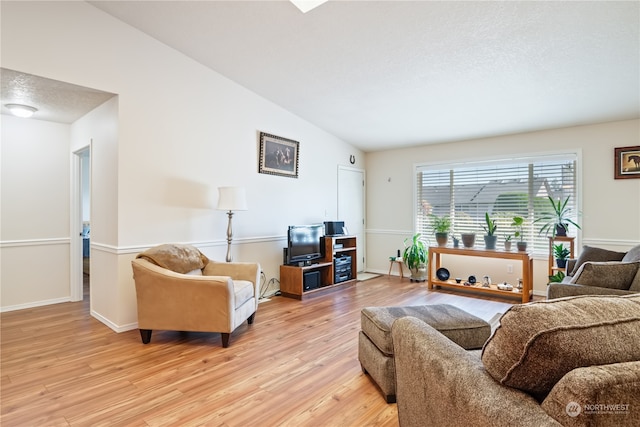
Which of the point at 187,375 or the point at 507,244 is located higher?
the point at 507,244

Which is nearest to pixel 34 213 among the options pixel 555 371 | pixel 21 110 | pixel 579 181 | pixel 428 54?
pixel 21 110

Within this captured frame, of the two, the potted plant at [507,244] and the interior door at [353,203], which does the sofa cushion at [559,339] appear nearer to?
the potted plant at [507,244]

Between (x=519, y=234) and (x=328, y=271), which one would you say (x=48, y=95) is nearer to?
(x=328, y=271)

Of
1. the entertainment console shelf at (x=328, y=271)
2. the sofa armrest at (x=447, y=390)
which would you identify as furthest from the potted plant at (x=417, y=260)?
the sofa armrest at (x=447, y=390)

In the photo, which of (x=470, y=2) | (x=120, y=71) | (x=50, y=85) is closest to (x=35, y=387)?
(x=50, y=85)

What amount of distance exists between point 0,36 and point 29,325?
2.70 m

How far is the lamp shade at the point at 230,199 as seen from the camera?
12.0 ft

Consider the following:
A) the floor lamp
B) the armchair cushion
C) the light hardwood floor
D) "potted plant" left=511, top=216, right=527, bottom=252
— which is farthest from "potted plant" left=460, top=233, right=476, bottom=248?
the armchair cushion

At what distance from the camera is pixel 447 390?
1.07 m

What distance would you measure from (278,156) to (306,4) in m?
2.31

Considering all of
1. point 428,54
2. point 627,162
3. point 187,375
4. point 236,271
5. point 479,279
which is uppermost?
point 428,54

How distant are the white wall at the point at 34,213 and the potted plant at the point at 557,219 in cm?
635

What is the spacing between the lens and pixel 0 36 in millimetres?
2605

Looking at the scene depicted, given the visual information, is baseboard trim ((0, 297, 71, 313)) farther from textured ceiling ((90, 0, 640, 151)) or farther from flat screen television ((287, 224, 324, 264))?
textured ceiling ((90, 0, 640, 151))
